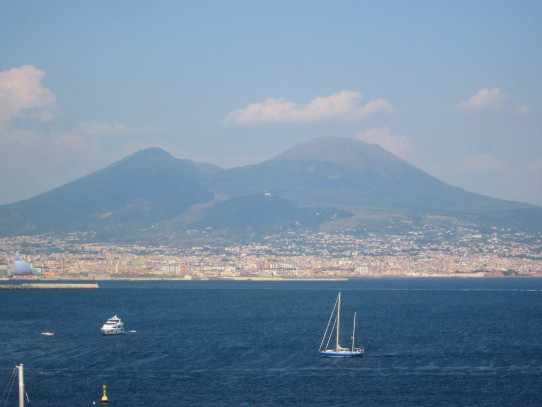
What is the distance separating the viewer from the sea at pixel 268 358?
5712cm

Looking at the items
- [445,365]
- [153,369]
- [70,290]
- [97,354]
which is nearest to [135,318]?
[97,354]

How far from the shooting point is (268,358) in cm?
7288

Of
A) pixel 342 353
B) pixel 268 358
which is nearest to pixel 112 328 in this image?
pixel 268 358

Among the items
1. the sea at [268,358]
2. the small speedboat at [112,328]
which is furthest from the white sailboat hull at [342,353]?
the small speedboat at [112,328]

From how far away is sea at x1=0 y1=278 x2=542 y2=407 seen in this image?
2249 inches

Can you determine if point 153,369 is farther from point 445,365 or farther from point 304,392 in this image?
point 445,365

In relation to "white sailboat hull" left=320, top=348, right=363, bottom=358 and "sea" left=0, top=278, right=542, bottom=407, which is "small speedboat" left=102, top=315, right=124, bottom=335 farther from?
"white sailboat hull" left=320, top=348, right=363, bottom=358

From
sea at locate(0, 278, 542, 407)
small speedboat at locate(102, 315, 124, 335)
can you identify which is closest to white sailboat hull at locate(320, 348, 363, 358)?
sea at locate(0, 278, 542, 407)

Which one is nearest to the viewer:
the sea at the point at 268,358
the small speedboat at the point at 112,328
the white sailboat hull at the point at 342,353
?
the sea at the point at 268,358

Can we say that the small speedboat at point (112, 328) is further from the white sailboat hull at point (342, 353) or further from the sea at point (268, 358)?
the white sailboat hull at point (342, 353)

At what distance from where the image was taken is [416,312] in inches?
4931

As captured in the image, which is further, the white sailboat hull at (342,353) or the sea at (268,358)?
the white sailboat hull at (342,353)

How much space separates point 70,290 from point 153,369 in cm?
13358

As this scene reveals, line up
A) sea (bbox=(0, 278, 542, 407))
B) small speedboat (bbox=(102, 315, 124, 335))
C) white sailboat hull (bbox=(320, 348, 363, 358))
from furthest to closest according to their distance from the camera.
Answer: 1. small speedboat (bbox=(102, 315, 124, 335))
2. white sailboat hull (bbox=(320, 348, 363, 358))
3. sea (bbox=(0, 278, 542, 407))
